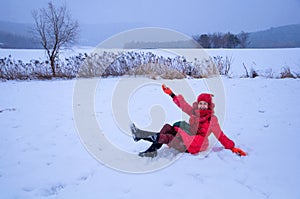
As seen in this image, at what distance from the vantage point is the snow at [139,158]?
173 centimetres

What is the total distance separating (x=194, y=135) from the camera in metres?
2.25

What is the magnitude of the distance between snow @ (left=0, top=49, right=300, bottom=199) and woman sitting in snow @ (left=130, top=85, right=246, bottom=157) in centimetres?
9

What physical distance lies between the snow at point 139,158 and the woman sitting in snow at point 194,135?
0.09 meters

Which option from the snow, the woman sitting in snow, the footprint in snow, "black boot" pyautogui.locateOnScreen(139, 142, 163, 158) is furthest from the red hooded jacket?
the footprint in snow

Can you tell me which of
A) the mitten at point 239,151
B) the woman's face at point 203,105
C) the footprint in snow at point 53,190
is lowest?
the footprint in snow at point 53,190

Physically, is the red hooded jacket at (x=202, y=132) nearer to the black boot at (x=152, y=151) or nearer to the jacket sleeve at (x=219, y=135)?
the jacket sleeve at (x=219, y=135)

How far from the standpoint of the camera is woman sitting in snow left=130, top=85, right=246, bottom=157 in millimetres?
2193

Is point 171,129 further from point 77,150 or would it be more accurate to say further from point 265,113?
point 265,113

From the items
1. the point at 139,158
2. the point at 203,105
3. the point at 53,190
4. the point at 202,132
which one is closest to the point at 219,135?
the point at 202,132

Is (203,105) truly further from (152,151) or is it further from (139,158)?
(139,158)

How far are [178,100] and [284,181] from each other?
1.38 metres

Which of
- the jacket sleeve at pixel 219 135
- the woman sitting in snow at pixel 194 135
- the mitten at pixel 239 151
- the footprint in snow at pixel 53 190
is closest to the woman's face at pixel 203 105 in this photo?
the woman sitting in snow at pixel 194 135

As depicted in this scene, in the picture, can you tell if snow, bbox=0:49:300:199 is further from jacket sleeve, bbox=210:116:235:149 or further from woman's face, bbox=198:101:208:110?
woman's face, bbox=198:101:208:110

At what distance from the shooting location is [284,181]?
5.89ft
